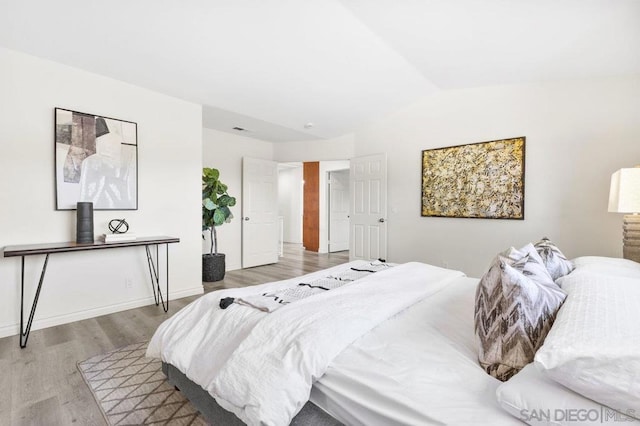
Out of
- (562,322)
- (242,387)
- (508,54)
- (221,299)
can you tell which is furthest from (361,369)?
(508,54)

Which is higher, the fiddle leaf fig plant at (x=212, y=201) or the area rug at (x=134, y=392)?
the fiddle leaf fig plant at (x=212, y=201)

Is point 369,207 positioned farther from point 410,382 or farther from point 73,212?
point 410,382

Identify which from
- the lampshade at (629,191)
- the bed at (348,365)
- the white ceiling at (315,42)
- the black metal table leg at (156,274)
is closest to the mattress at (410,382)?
the bed at (348,365)

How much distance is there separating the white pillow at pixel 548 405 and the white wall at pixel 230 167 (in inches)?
193

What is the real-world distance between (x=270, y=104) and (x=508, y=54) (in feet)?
9.12

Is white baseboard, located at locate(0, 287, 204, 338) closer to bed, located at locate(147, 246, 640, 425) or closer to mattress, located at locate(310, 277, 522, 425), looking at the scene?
bed, located at locate(147, 246, 640, 425)

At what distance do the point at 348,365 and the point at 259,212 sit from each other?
486 cm

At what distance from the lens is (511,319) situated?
1.09 meters

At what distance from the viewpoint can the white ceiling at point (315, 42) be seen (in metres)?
2.40

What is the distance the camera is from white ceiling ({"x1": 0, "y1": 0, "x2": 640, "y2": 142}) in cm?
240

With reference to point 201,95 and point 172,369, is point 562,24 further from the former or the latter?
point 172,369

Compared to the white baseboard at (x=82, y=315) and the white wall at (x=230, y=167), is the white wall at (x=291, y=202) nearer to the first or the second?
the white wall at (x=230, y=167)

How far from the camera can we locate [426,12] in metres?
2.57

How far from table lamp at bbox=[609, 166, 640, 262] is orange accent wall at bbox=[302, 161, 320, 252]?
5.72 meters
